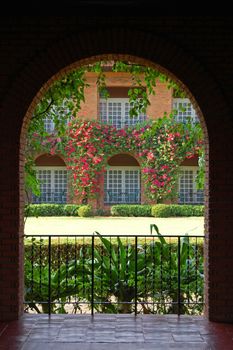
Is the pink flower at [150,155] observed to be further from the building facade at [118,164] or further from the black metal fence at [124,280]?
the black metal fence at [124,280]

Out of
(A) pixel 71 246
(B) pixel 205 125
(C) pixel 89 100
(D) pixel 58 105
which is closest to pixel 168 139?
(C) pixel 89 100

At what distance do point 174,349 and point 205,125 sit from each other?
2.49m

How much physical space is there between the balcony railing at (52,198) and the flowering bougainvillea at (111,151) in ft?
4.86

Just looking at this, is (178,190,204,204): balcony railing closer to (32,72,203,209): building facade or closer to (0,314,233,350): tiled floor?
(32,72,203,209): building facade

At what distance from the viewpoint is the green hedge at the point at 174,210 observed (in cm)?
2539

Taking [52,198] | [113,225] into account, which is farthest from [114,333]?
[52,198]

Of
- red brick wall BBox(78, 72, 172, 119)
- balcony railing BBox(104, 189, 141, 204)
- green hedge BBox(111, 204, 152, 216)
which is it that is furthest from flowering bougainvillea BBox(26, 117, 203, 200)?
balcony railing BBox(104, 189, 141, 204)

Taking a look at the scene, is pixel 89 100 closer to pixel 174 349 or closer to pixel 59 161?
pixel 59 161

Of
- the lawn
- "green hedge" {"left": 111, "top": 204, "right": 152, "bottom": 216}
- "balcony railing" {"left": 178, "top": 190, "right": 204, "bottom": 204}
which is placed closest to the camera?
the lawn

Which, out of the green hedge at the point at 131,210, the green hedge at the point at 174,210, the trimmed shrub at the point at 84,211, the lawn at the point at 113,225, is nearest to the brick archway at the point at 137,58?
the lawn at the point at 113,225

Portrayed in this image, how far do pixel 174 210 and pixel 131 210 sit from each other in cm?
202

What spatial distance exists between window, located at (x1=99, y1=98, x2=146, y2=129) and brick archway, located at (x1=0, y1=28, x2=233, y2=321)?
21.1m

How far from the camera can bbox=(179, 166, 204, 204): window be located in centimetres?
2784

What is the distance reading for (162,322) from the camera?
245 inches
